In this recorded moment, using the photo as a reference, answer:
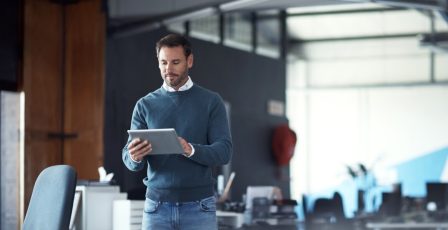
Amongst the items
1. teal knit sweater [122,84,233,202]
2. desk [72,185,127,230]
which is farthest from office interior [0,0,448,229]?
teal knit sweater [122,84,233,202]

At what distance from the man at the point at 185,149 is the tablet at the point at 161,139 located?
2 cm

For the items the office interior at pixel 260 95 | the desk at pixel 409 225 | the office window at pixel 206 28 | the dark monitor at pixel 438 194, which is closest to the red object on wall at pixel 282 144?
the office interior at pixel 260 95

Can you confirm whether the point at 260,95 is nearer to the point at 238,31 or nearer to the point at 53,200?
the point at 238,31

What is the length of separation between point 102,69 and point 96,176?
3.75ft

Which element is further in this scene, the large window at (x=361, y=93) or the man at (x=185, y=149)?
the large window at (x=361, y=93)

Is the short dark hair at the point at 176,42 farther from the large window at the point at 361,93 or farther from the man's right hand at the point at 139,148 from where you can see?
the large window at the point at 361,93

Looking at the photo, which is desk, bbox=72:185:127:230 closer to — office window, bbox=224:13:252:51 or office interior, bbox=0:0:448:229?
office interior, bbox=0:0:448:229

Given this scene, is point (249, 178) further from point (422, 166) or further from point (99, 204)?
point (422, 166)

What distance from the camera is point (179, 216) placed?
3.49 m

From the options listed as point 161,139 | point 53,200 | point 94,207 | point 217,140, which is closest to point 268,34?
point 94,207

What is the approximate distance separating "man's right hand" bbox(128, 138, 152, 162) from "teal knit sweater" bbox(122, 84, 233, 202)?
3.3 inches

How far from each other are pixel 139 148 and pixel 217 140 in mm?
334

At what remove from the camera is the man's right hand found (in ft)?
11.1

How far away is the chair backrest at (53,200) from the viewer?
3.48 metres
